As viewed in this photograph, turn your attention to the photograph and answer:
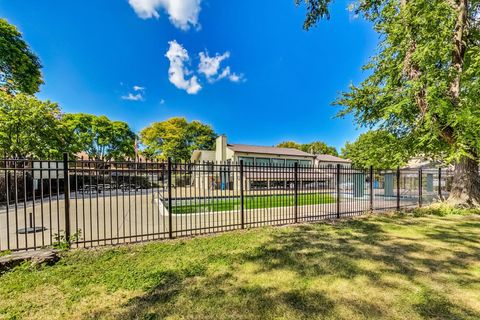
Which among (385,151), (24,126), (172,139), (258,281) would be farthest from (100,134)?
(258,281)

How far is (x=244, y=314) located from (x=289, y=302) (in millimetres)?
662

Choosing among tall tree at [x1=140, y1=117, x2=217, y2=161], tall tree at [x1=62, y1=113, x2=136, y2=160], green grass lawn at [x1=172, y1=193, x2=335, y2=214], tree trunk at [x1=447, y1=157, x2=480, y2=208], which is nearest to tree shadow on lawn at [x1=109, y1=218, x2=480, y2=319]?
green grass lawn at [x1=172, y1=193, x2=335, y2=214]

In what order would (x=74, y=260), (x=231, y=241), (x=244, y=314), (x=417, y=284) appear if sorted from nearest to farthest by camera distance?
(x=244, y=314) < (x=417, y=284) < (x=74, y=260) < (x=231, y=241)

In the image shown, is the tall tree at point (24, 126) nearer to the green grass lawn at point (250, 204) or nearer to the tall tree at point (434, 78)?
the green grass lawn at point (250, 204)

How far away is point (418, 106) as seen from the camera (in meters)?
10.8

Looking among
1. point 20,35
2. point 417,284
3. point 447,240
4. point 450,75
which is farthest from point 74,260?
point 20,35

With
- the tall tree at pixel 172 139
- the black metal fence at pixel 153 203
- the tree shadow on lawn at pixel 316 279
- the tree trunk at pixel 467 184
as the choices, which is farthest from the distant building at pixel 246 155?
the tree shadow on lawn at pixel 316 279

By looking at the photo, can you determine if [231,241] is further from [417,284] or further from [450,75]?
[450,75]

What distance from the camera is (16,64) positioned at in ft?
48.2

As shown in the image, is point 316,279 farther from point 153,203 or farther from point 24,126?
point 24,126

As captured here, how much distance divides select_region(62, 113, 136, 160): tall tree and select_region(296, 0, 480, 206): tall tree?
101ft

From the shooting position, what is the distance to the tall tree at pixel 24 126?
46.8ft

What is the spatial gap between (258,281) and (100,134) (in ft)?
124

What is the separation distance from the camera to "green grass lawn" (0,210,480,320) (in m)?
2.90
